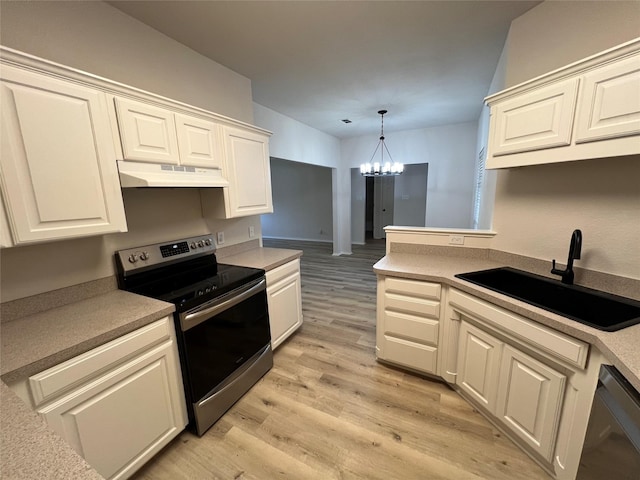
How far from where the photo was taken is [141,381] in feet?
4.59

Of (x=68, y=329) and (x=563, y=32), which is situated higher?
(x=563, y=32)

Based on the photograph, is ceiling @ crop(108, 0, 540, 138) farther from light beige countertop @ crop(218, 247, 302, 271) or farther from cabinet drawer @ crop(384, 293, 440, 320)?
cabinet drawer @ crop(384, 293, 440, 320)

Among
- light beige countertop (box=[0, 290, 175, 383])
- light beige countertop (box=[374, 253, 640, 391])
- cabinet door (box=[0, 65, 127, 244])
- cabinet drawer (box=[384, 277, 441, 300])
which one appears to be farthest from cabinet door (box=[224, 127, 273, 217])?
cabinet drawer (box=[384, 277, 441, 300])

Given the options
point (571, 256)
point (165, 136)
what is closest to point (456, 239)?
point (571, 256)

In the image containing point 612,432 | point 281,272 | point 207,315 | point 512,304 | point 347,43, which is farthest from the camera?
point 281,272

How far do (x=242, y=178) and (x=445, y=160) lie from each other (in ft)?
14.2

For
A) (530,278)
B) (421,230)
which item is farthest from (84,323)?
(530,278)

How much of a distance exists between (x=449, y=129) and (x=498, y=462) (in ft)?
16.7

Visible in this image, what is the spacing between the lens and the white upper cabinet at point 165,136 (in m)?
1.54

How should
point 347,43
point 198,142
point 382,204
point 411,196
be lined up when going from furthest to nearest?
point 382,204 → point 411,196 → point 347,43 → point 198,142

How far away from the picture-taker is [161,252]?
6.40 ft

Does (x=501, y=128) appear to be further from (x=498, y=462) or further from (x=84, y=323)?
(x=84, y=323)

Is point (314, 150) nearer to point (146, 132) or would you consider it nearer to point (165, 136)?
point (165, 136)

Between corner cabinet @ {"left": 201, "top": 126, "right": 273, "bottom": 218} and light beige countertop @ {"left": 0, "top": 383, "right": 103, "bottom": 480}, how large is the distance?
5.33 feet
